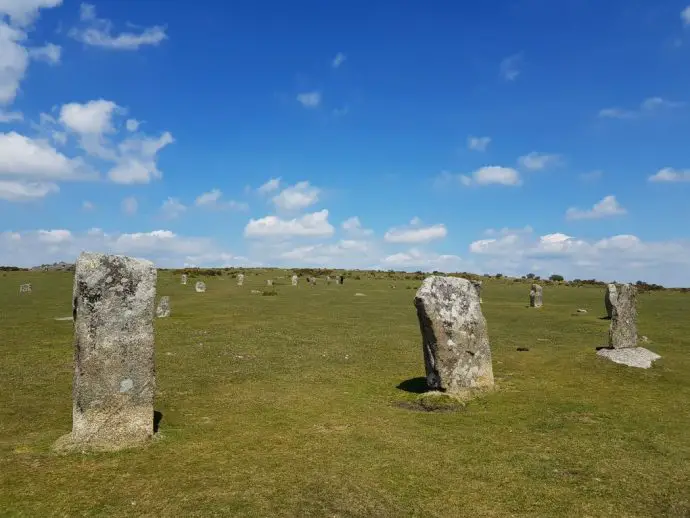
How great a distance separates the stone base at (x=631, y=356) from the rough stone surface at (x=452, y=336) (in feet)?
21.6

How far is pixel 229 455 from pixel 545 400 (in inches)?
367

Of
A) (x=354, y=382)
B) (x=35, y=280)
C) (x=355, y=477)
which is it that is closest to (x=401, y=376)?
(x=354, y=382)

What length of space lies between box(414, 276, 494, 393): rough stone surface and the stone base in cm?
657

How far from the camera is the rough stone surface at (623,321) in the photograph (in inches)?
800

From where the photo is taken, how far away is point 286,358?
2177cm

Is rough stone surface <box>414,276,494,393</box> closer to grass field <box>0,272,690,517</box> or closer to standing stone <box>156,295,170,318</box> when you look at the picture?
grass field <box>0,272,690,517</box>

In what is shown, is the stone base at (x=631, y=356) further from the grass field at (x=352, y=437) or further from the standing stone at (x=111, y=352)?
the standing stone at (x=111, y=352)

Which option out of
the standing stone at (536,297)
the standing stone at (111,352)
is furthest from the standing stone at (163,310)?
the standing stone at (536,297)

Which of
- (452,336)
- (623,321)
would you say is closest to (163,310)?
(452,336)

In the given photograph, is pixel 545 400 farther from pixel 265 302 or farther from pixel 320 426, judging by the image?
pixel 265 302

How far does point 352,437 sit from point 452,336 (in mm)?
4921

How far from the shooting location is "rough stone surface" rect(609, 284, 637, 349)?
20.3 metres

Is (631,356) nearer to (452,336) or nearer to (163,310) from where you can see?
(452,336)

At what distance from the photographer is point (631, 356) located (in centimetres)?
1964
